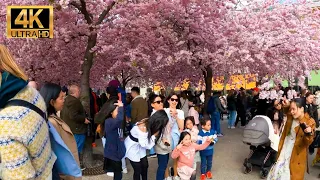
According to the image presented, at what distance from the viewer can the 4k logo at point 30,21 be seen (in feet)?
19.8

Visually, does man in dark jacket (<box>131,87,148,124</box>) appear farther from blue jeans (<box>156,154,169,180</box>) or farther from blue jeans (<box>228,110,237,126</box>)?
blue jeans (<box>228,110,237,126</box>)

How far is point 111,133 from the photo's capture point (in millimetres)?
4449

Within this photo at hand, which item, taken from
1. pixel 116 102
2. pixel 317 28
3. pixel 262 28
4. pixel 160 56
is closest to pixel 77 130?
pixel 116 102

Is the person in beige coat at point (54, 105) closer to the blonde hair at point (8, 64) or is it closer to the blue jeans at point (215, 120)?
the blonde hair at point (8, 64)

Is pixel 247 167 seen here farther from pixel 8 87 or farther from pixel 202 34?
pixel 8 87

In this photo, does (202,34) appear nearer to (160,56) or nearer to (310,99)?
(160,56)

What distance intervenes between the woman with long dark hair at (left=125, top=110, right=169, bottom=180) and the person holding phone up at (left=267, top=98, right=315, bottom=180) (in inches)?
70.9

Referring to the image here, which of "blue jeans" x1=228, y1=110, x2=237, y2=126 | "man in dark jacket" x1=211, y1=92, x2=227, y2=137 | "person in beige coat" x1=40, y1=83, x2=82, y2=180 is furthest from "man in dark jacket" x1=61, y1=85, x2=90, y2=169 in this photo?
"blue jeans" x1=228, y1=110, x2=237, y2=126

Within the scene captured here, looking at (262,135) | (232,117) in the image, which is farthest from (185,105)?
(262,135)

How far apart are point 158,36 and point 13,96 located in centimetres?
730

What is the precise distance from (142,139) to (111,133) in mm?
466

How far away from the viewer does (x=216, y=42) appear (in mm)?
8352

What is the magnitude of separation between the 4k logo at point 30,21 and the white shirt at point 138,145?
3.20 metres

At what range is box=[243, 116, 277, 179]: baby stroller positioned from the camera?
5.76 meters
